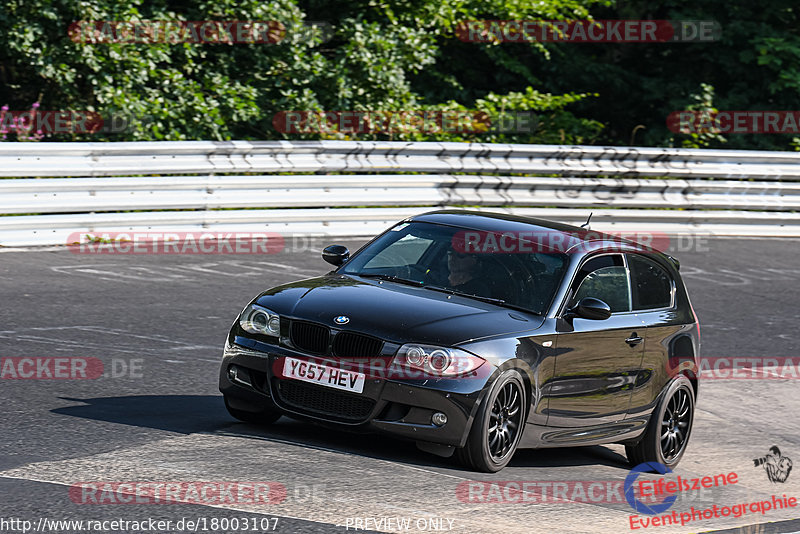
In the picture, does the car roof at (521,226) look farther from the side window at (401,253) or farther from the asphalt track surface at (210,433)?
A: the asphalt track surface at (210,433)

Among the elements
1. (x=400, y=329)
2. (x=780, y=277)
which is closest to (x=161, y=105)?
(x=780, y=277)

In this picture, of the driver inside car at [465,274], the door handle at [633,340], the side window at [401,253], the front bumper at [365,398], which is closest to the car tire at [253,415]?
the front bumper at [365,398]

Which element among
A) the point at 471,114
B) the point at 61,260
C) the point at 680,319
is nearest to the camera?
the point at 680,319

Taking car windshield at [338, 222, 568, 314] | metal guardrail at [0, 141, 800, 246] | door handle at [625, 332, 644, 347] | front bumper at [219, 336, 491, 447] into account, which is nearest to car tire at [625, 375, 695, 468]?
door handle at [625, 332, 644, 347]

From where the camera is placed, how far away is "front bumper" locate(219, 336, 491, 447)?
7.08m

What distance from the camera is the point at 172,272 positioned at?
535 inches

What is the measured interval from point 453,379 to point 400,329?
16.5 inches

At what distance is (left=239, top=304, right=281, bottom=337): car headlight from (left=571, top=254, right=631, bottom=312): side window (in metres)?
1.90

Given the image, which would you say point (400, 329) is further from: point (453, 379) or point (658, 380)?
point (658, 380)

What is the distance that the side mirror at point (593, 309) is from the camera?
782 centimetres

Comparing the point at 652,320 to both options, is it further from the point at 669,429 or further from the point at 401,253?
the point at 401,253

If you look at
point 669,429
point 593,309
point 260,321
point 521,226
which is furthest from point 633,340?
point 260,321

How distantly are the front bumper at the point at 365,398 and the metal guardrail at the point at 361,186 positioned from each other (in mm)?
6967

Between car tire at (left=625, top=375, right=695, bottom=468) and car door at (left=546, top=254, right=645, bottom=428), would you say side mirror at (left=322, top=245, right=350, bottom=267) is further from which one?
car tire at (left=625, top=375, right=695, bottom=468)
